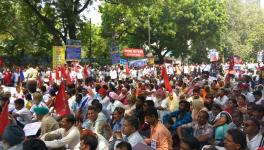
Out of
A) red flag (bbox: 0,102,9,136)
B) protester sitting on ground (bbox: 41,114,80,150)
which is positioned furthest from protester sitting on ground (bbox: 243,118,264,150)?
red flag (bbox: 0,102,9,136)

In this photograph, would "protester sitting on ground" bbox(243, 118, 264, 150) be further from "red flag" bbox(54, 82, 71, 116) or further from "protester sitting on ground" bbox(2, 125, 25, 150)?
"red flag" bbox(54, 82, 71, 116)

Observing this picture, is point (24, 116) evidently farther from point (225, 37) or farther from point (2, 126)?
point (225, 37)

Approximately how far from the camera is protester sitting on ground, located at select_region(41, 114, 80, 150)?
22.5 ft

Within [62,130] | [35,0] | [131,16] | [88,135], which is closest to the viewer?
[88,135]

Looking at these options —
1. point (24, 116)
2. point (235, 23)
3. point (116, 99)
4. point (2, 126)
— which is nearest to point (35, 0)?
point (116, 99)

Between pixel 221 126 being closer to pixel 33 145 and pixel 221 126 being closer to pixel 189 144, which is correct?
pixel 189 144

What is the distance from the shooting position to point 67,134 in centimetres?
715

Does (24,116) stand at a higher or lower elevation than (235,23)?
lower

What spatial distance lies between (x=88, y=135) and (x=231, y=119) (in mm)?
3089

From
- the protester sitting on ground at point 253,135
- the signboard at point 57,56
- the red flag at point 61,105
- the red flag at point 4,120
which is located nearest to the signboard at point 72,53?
the signboard at point 57,56

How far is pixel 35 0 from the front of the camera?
28.6 metres

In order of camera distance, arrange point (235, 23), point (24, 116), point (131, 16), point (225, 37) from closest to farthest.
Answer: point (24, 116) < point (131, 16) < point (225, 37) < point (235, 23)

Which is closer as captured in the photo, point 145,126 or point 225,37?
point 145,126

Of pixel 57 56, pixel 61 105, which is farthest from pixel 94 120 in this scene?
pixel 57 56
